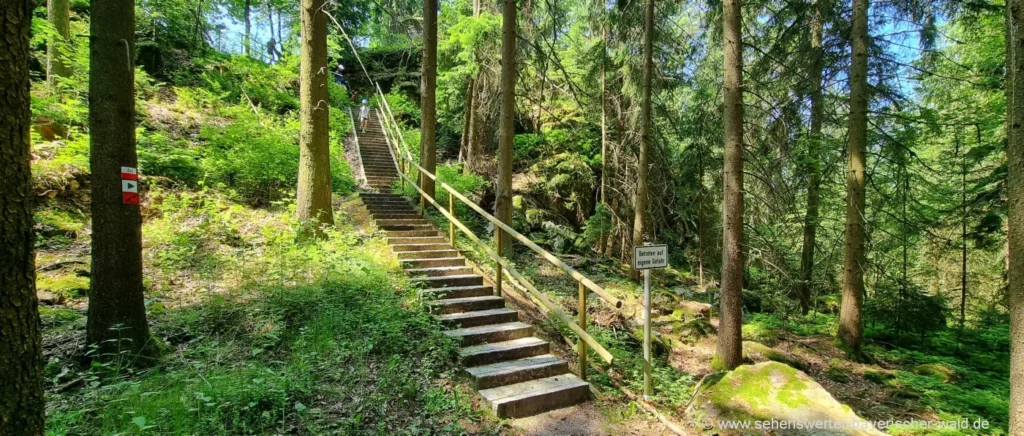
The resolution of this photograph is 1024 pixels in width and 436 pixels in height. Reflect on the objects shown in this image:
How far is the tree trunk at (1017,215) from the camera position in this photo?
3.23m

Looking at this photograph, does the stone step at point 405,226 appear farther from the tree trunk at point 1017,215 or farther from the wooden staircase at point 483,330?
the tree trunk at point 1017,215

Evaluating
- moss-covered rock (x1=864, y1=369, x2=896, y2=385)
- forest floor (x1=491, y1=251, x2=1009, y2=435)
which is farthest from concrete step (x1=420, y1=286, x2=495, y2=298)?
moss-covered rock (x1=864, y1=369, x2=896, y2=385)

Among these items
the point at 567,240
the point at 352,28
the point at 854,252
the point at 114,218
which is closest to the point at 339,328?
the point at 114,218

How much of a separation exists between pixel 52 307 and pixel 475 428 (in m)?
4.78

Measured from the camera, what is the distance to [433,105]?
951 centimetres

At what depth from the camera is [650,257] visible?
14.1 feet

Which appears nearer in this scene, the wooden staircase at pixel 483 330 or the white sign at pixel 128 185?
the white sign at pixel 128 185

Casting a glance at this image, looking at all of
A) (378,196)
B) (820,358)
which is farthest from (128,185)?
(820,358)

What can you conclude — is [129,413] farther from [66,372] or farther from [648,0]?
[648,0]

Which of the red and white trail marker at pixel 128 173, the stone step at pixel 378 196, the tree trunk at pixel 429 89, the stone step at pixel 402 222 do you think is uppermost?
the tree trunk at pixel 429 89

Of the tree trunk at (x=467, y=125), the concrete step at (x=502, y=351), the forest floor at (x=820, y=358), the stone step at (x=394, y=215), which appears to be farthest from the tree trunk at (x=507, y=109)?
the tree trunk at (x=467, y=125)

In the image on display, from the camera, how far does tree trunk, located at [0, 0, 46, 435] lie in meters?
1.71

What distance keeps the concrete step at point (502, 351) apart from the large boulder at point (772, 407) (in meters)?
1.77

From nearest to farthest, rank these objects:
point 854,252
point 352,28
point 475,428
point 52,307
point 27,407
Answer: point 27,407
point 475,428
point 52,307
point 854,252
point 352,28
